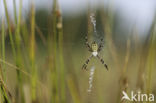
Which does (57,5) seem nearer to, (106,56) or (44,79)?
(106,56)

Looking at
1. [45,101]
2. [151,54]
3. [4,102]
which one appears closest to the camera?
[4,102]

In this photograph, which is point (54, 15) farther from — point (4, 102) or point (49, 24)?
point (4, 102)

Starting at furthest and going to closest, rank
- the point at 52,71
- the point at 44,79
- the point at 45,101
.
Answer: the point at 44,79 → the point at 45,101 → the point at 52,71

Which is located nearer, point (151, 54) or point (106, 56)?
point (151, 54)

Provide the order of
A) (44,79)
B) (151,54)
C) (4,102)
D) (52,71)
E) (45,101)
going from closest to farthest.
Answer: (4,102)
(151,54)
(52,71)
(45,101)
(44,79)

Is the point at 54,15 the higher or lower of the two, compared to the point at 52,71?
higher

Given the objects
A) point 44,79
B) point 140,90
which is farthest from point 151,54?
point 44,79

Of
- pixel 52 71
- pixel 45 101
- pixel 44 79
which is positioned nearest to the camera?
pixel 52 71

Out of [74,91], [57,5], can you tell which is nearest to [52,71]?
[74,91]

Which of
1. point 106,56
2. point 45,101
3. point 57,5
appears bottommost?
point 45,101
